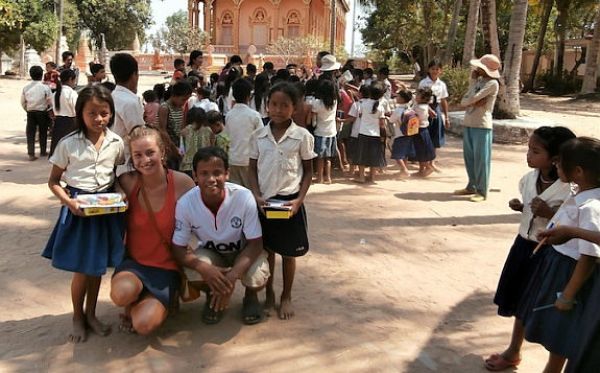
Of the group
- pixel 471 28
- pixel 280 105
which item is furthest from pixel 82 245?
pixel 471 28

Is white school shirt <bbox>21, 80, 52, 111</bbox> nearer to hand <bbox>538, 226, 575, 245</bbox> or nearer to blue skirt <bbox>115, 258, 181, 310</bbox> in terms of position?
blue skirt <bbox>115, 258, 181, 310</bbox>

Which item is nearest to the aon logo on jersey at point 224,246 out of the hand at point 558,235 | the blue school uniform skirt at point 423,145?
the hand at point 558,235

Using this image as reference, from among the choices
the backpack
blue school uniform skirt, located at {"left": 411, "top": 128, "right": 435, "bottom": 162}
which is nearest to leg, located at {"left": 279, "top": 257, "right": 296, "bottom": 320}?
the backpack

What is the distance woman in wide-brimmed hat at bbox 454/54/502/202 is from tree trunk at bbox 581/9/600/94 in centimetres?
1638

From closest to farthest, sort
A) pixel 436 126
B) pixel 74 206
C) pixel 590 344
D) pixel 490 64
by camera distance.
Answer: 1. pixel 590 344
2. pixel 74 206
3. pixel 490 64
4. pixel 436 126

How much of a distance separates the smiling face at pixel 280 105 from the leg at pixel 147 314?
1.38 m

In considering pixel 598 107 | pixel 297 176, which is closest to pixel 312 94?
pixel 297 176

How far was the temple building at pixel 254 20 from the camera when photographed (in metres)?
42.6

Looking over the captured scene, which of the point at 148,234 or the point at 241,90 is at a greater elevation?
the point at 241,90

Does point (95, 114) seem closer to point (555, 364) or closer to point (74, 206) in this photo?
point (74, 206)

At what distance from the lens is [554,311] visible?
266cm

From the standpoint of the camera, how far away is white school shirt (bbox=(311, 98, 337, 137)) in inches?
293

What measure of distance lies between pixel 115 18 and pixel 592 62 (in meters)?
34.9

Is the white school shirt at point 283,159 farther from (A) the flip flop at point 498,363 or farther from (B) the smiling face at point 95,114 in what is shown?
(A) the flip flop at point 498,363
